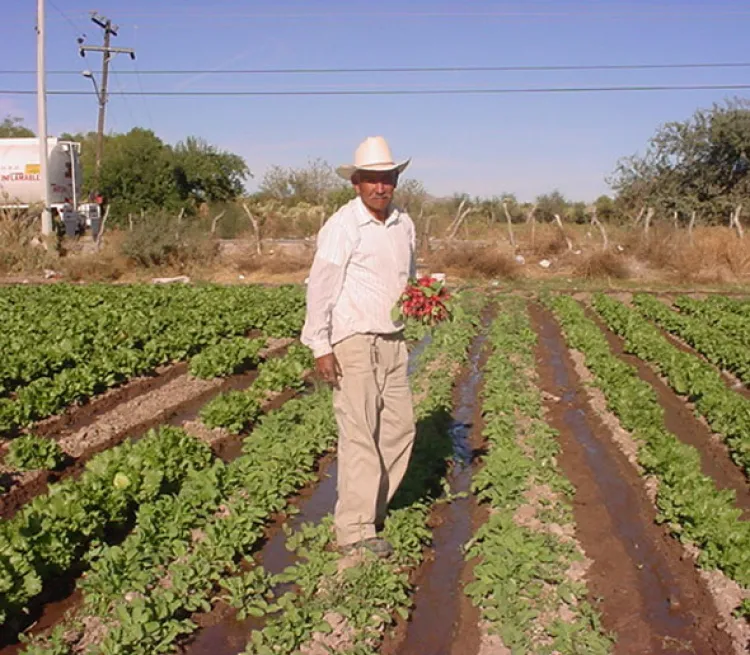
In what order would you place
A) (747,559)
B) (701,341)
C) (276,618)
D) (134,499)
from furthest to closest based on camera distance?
(701,341) < (134,499) < (747,559) < (276,618)

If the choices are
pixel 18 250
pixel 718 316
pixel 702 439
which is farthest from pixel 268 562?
pixel 18 250

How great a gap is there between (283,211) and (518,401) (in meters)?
33.2

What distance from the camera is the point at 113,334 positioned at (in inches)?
466

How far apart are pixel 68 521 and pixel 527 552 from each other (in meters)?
2.73

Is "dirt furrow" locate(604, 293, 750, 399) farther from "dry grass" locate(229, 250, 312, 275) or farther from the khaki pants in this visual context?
"dry grass" locate(229, 250, 312, 275)

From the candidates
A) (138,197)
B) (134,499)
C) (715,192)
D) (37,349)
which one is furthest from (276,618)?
(138,197)

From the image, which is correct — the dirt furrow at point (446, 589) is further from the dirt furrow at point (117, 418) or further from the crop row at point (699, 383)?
the dirt furrow at point (117, 418)

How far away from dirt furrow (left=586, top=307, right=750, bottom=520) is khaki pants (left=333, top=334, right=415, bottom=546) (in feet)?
9.39

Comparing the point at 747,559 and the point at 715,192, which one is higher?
the point at 715,192

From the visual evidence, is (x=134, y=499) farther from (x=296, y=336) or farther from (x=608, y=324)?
(x=608, y=324)

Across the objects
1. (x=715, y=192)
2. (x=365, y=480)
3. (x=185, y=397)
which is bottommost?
(x=185, y=397)

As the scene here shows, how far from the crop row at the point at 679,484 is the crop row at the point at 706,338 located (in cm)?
185

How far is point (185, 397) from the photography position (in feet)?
31.1

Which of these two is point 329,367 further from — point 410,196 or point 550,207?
point 550,207
